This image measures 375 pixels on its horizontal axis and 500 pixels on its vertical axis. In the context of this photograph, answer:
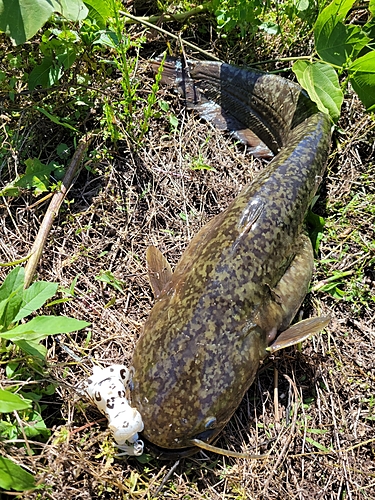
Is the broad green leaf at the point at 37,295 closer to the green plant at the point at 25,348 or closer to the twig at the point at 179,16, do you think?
the green plant at the point at 25,348

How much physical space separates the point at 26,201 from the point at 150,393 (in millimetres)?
1504

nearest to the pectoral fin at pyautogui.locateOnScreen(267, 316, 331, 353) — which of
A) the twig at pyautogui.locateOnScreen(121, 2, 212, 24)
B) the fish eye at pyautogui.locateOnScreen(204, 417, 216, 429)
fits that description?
the fish eye at pyautogui.locateOnScreen(204, 417, 216, 429)

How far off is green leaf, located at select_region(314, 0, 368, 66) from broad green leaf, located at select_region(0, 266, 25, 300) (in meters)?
2.48

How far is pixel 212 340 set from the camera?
2441 millimetres

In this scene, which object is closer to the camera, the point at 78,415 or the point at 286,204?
the point at 78,415

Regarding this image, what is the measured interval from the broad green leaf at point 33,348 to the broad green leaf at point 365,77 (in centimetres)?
265

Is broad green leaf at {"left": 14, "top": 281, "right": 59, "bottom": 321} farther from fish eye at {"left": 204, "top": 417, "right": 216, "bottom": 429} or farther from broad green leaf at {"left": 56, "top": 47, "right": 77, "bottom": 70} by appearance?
broad green leaf at {"left": 56, "top": 47, "right": 77, "bottom": 70}

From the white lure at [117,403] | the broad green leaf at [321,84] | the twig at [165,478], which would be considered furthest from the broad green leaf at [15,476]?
the broad green leaf at [321,84]

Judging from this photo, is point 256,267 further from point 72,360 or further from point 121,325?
point 72,360

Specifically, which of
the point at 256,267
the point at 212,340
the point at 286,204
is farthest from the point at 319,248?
the point at 212,340

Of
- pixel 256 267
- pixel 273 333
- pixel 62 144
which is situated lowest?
pixel 273 333

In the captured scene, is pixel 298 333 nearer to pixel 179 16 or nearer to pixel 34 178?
pixel 34 178

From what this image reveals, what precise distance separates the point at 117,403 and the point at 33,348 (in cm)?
50

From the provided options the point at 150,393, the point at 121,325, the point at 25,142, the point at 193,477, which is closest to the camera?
the point at 150,393
